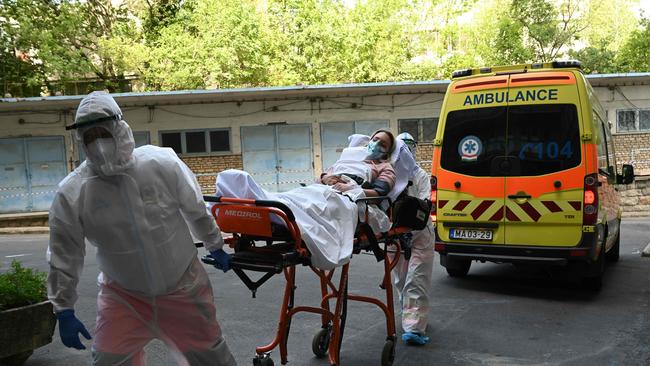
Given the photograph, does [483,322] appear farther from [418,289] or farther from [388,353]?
[388,353]

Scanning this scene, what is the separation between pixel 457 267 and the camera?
8.18 metres

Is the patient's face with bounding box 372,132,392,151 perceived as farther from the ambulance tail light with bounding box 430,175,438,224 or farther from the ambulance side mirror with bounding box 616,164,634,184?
the ambulance side mirror with bounding box 616,164,634,184

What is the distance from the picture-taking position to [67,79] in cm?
2402

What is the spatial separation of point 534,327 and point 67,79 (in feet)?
74.9

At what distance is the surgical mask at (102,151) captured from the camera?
116 inches

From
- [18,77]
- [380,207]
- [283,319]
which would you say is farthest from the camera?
[18,77]

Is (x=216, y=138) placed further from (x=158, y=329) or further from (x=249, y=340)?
(x=158, y=329)

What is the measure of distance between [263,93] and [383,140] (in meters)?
14.3

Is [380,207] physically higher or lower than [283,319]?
higher

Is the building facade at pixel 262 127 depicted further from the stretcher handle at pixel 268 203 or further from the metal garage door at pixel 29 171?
the stretcher handle at pixel 268 203

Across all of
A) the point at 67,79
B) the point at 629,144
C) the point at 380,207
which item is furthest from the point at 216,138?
the point at 380,207

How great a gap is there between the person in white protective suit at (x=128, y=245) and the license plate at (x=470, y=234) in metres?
4.63

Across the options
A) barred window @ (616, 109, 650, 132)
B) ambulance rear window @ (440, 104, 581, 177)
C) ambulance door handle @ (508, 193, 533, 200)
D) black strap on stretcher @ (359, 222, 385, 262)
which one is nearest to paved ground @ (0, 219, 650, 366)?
black strap on stretcher @ (359, 222, 385, 262)

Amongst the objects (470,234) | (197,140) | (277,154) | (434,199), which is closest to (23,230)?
(197,140)
